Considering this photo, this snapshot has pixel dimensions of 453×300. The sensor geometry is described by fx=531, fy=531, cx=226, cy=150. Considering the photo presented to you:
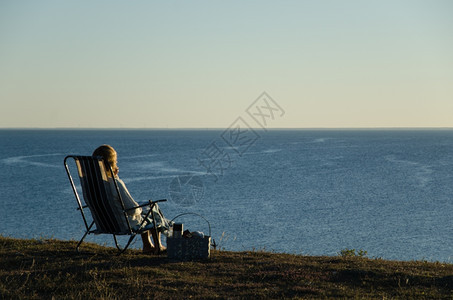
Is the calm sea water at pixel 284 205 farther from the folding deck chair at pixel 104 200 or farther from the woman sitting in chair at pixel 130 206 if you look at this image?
the folding deck chair at pixel 104 200

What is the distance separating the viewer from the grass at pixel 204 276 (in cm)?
592

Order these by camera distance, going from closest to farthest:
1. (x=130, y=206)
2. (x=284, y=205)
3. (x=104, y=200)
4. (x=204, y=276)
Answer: (x=204, y=276) → (x=104, y=200) → (x=130, y=206) → (x=284, y=205)

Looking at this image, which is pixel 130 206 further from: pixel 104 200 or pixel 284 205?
pixel 284 205

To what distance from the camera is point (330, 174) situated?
6825 cm

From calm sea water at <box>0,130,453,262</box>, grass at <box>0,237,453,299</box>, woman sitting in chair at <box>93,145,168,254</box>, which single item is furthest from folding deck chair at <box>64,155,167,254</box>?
calm sea water at <box>0,130,453,262</box>

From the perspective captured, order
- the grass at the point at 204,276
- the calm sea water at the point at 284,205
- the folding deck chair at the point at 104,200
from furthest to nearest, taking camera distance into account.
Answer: the calm sea water at the point at 284,205
the folding deck chair at the point at 104,200
the grass at the point at 204,276

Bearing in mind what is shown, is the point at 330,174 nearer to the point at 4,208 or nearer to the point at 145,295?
the point at 4,208

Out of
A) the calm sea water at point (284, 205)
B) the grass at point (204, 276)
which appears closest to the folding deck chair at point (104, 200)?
the grass at point (204, 276)

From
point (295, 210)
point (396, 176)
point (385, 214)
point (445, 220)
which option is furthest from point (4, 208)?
point (396, 176)

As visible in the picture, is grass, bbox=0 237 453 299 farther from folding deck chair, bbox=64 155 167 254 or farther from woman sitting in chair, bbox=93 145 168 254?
folding deck chair, bbox=64 155 167 254

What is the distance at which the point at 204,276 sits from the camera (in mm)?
6781

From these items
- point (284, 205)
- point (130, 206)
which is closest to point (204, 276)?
point (130, 206)

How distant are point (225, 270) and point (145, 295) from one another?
5.30ft

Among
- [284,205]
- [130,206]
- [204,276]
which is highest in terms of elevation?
[130,206]
